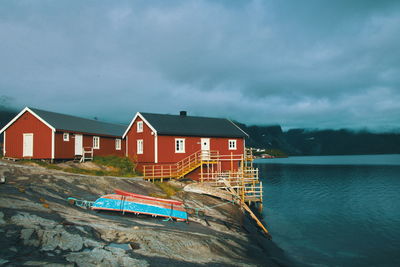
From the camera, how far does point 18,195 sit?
16391mm

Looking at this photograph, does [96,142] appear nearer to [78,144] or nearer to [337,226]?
[78,144]

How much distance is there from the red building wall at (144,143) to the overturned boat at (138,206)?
15851mm

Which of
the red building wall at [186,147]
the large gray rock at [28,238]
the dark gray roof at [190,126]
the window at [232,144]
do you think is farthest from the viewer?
the window at [232,144]

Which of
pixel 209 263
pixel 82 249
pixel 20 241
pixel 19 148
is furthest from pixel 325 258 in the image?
pixel 19 148

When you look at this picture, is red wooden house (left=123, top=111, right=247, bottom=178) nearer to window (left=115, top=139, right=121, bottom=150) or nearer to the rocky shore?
window (left=115, top=139, right=121, bottom=150)

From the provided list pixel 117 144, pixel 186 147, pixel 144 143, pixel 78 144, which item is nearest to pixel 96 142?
pixel 78 144

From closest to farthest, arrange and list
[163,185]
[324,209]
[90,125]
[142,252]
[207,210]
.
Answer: [142,252] → [207,210] → [163,185] → [324,209] → [90,125]

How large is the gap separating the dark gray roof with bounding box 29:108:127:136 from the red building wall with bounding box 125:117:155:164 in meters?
5.10

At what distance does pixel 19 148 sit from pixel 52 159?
4.78 metres

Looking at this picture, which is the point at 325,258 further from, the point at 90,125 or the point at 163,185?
the point at 90,125

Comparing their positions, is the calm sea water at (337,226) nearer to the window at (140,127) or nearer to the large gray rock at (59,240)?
the large gray rock at (59,240)

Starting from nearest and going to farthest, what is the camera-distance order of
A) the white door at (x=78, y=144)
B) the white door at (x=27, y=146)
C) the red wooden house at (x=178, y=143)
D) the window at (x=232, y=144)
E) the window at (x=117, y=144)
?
the white door at (x=27, y=146) → the red wooden house at (x=178, y=143) → the white door at (x=78, y=144) → the window at (x=232, y=144) → the window at (x=117, y=144)

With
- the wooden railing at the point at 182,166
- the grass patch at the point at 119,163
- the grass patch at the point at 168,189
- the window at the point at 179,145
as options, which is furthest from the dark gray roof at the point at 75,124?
the grass patch at the point at 168,189

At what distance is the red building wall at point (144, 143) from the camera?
114ft
